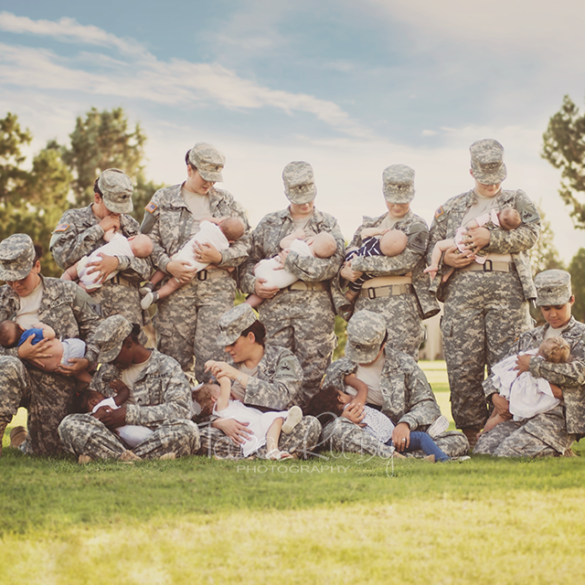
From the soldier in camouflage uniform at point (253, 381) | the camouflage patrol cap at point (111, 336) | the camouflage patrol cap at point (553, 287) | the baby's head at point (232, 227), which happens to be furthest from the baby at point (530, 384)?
the camouflage patrol cap at point (111, 336)

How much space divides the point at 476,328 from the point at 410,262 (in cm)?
96

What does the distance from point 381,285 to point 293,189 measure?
1417mm

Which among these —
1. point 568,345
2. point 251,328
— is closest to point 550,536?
point 568,345

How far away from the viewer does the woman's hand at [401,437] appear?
584 centimetres

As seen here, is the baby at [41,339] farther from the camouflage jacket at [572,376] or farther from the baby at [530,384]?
the camouflage jacket at [572,376]

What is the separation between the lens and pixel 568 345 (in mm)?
5906

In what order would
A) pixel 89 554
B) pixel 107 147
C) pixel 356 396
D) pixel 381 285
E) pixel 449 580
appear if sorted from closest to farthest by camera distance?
pixel 449 580, pixel 89 554, pixel 356 396, pixel 381 285, pixel 107 147

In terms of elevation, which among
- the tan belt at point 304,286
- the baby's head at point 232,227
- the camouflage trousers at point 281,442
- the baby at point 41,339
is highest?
the baby's head at point 232,227

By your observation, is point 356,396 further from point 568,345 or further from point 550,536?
point 550,536

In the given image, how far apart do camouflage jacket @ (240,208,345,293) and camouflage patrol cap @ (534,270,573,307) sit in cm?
208

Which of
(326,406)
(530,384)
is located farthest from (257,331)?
(530,384)

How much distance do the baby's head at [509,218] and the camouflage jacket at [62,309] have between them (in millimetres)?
4080

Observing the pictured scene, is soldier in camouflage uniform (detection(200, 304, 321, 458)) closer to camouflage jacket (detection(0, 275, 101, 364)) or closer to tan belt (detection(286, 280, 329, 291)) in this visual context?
tan belt (detection(286, 280, 329, 291))

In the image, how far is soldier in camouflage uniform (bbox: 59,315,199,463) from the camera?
18.0 ft
